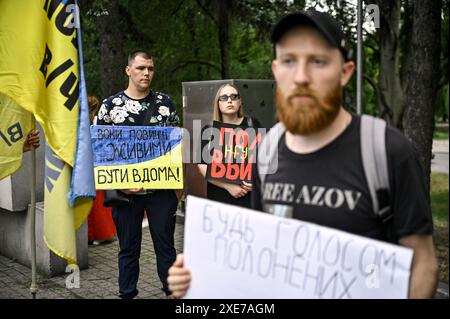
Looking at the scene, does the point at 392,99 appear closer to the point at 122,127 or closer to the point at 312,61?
the point at 122,127

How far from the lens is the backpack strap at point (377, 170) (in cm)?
191

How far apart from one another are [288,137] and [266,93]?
4.44 metres

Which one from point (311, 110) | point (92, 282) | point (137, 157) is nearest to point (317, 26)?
point (311, 110)

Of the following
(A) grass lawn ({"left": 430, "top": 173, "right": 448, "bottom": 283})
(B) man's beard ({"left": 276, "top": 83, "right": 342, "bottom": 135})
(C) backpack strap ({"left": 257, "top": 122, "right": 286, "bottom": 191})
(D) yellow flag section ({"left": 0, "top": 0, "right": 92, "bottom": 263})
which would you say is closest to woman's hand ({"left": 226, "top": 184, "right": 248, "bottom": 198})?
(D) yellow flag section ({"left": 0, "top": 0, "right": 92, "bottom": 263})

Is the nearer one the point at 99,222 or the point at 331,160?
the point at 331,160

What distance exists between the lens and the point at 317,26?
77.5 inches

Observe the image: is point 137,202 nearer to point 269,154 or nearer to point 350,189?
point 269,154

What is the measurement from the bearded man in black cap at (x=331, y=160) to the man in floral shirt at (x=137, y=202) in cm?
270

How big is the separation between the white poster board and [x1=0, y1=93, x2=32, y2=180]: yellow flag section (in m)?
2.48

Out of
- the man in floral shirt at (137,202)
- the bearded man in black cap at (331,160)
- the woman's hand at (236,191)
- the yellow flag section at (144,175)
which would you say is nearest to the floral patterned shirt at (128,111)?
the man in floral shirt at (137,202)

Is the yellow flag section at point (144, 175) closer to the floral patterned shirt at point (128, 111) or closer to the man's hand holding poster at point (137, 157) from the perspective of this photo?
the man's hand holding poster at point (137, 157)

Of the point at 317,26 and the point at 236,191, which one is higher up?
the point at 317,26

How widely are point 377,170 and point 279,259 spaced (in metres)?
0.51

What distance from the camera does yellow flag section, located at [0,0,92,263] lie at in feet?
13.0
